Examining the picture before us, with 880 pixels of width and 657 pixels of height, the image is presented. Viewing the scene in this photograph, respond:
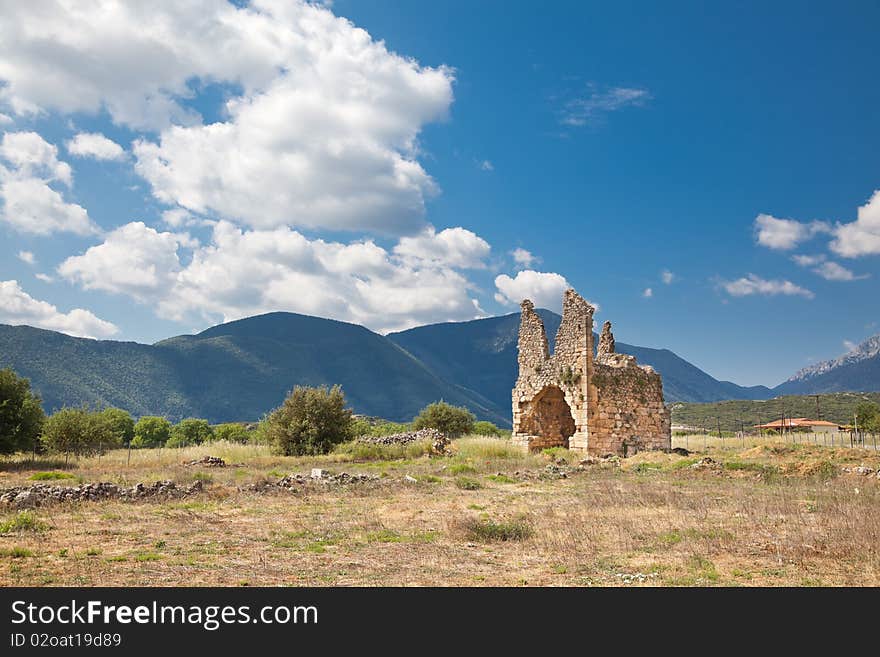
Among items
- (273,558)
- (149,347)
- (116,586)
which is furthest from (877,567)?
(149,347)

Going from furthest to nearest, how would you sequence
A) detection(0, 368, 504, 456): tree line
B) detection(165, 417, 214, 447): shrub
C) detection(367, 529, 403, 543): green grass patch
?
detection(165, 417, 214, 447): shrub → detection(0, 368, 504, 456): tree line → detection(367, 529, 403, 543): green grass patch

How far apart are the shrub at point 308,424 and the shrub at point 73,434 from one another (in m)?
7.16

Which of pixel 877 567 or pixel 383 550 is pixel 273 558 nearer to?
pixel 383 550

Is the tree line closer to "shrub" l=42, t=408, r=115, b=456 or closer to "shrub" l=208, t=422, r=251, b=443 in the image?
"shrub" l=42, t=408, r=115, b=456

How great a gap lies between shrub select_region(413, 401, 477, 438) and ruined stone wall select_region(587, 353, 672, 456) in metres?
15.9

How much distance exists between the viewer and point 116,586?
638 cm

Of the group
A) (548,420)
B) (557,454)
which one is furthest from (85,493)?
(548,420)

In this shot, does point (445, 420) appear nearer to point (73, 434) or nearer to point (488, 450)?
point (488, 450)

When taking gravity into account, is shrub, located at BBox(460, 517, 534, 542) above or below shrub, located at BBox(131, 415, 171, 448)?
below

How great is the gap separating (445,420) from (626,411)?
17.0 meters

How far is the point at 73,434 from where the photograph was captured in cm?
2636

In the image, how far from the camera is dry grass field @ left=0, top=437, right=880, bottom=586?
7078mm

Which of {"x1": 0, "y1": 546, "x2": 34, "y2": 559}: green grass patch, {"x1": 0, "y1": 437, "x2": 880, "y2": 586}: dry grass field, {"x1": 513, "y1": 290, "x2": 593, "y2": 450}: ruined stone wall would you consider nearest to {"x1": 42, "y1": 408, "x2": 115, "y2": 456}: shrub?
{"x1": 0, "y1": 437, "x2": 880, "y2": 586}: dry grass field

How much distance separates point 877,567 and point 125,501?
13.2 meters
